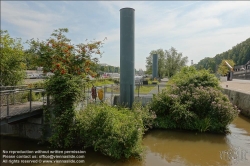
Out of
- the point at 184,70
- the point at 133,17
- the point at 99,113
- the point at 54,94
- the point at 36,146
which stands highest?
the point at 133,17

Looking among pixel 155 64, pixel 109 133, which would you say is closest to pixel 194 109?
pixel 109 133

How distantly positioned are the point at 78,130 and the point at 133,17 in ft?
22.6

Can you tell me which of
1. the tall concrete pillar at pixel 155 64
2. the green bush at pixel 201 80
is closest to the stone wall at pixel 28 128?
the green bush at pixel 201 80

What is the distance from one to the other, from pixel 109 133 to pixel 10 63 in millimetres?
7641

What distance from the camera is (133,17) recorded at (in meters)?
10.5

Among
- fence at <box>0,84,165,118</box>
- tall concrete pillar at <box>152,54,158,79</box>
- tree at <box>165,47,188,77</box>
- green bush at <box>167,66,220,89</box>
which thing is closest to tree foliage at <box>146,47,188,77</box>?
tree at <box>165,47,188,77</box>

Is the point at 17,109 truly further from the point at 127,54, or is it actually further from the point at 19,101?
the point at 127,54

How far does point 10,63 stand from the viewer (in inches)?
412

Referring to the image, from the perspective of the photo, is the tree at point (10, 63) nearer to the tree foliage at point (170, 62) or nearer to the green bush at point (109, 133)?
the green bush at point (109, 133)

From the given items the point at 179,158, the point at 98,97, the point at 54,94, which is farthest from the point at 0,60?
the point at 179,158

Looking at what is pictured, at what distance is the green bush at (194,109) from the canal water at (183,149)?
46cm

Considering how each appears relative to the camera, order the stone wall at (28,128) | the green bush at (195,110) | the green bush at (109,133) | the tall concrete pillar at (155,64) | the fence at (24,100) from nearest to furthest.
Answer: the green bush at (109,133), the fence at (24,100), the stone wall at (28,128), the green bush at (195,110), the tall concrete pillar at (155,64)

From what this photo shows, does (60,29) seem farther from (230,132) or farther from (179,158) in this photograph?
(230,132)

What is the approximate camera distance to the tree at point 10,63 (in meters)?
10.2
